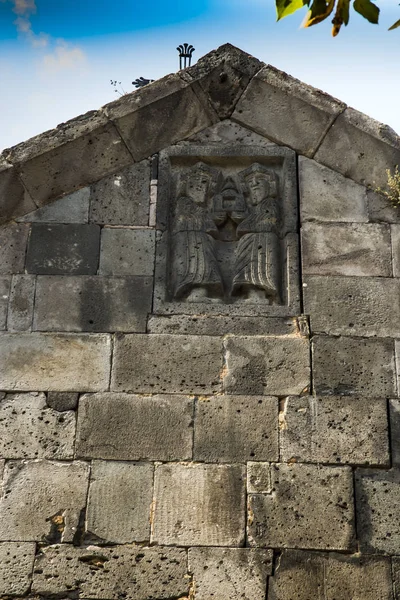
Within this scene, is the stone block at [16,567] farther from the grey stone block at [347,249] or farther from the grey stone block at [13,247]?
the grey stone block at [347,249]

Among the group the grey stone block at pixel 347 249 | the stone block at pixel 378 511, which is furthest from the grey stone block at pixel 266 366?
the stone block at pixel 378 511

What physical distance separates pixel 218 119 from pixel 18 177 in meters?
1.62

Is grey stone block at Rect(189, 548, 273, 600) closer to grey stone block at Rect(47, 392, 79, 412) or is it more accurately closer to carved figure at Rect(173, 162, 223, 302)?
grey stone block at Rect(47, 392, 79, 412)

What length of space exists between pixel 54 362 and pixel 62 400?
0.28 metres

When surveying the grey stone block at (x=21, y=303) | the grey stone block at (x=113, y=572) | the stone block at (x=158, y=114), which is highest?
the stone block at (x=158, y=114)

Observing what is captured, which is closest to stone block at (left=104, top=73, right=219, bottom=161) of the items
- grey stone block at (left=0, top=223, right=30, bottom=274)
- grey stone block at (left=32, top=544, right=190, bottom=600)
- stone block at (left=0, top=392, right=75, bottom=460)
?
grey stone block at (left=0, top=223, right=30, bottom=274)

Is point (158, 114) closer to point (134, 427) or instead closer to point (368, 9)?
point (134, 427)

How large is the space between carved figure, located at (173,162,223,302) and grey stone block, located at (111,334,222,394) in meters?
0.40

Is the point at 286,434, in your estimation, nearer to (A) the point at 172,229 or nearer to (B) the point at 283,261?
(B) the point at 283,261

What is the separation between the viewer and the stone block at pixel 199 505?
5.27 m

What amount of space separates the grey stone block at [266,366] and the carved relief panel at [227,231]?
10.0 inches

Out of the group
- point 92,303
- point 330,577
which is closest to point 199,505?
point 330,577

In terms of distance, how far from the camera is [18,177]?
251 inches

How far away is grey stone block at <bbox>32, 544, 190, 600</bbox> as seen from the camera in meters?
5.15
